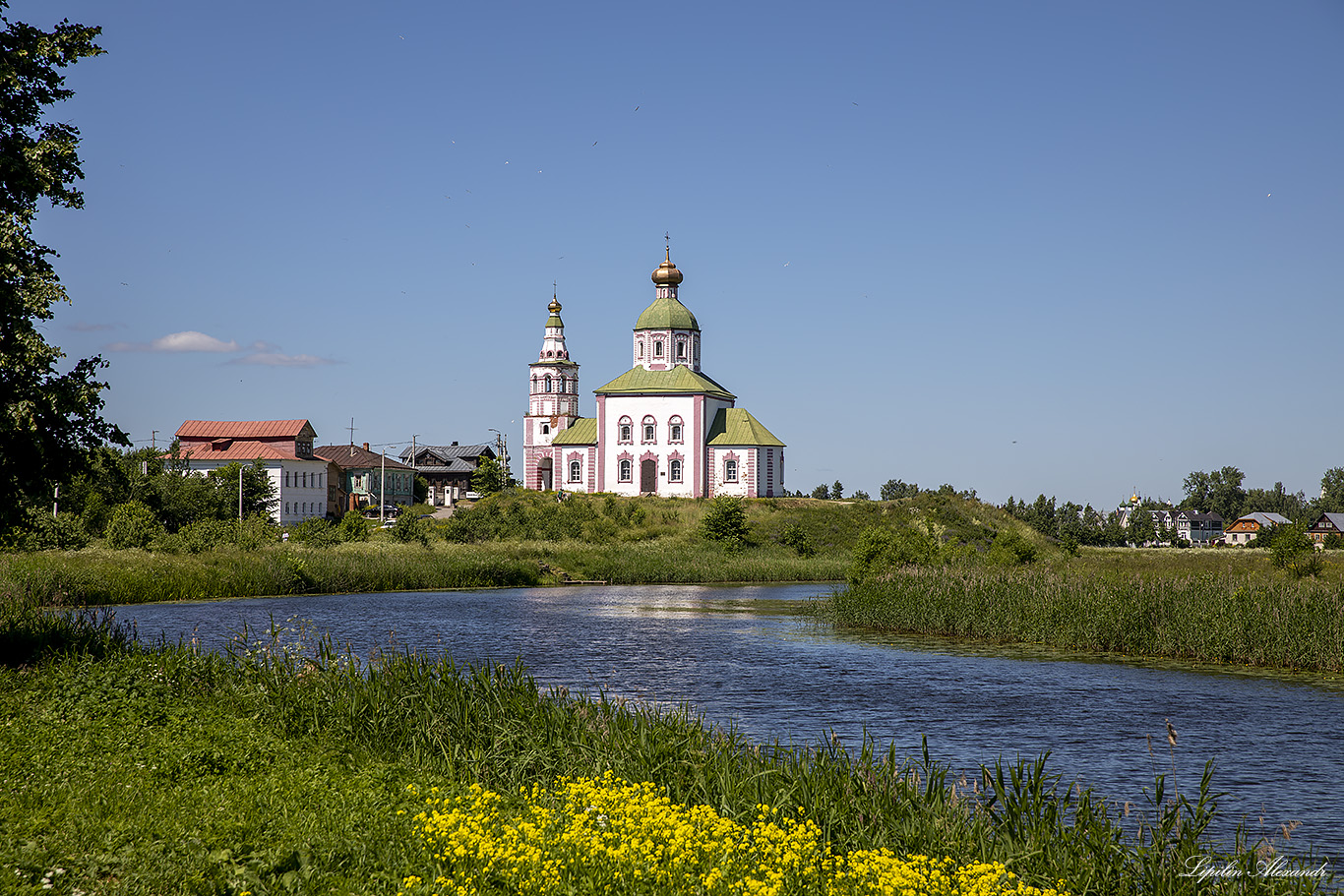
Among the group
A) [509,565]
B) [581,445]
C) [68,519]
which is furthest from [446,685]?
[581,445]

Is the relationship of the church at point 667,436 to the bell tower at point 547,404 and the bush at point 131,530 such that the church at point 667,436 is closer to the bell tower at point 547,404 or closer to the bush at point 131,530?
the bell tower at point 547,404

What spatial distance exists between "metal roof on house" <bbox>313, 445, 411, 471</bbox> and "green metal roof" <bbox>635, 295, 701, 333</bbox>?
3339cm

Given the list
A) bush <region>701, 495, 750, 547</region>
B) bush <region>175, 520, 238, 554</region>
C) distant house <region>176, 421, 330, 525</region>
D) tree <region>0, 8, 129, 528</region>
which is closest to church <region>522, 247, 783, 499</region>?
bush <region>701, 495, 750, 547</region>

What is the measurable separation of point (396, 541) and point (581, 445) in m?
32.5

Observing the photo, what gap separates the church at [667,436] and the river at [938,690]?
155 feet

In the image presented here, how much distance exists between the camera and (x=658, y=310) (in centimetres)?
9081

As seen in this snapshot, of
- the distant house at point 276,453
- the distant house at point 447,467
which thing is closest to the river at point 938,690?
the distant house at point 276,453

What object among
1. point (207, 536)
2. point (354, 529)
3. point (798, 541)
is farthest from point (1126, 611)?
point (354, 529)

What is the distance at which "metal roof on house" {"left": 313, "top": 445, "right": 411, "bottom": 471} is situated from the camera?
112 meters

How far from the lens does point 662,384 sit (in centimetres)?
8650

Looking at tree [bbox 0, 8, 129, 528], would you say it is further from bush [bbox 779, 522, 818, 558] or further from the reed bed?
bush [bbox 779, 522, 818, 558]

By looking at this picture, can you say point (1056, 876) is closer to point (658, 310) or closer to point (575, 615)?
point (575, 615)

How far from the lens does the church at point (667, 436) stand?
275ft

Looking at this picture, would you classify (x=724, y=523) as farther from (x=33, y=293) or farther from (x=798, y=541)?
(x=33, y=293)
